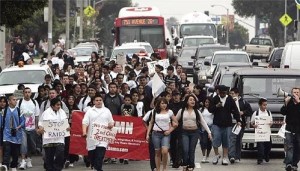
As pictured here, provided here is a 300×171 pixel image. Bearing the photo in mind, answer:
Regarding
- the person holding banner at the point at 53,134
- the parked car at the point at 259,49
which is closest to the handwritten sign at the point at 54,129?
the person holding banner at the point at 53,134

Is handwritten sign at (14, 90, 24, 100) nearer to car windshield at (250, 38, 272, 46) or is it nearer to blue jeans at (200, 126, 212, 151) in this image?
blue jeans at (200, 126, 212, 151)

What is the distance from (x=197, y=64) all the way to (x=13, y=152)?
23324 millimetres

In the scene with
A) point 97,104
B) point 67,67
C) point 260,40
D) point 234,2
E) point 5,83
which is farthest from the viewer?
point 234,2

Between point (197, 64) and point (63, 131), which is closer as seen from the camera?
point (63, 131)

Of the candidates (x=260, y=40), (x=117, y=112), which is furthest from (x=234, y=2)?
(x=117, y=112)

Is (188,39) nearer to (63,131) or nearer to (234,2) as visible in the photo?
(63,131)

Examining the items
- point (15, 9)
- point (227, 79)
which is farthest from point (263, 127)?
point (15, 9)

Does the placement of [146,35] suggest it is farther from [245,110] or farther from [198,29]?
[245,110]

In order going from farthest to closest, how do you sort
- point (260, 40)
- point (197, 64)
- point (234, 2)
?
point (234, 2) < point (260, 40) < point (197, 64)

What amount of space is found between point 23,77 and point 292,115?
31.5 feet

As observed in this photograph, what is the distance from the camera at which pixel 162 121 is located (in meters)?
19.5

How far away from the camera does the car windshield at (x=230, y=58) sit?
3978 centimetres

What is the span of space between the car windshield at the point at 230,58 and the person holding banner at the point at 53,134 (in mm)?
20409

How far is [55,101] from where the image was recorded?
19.3 meters
